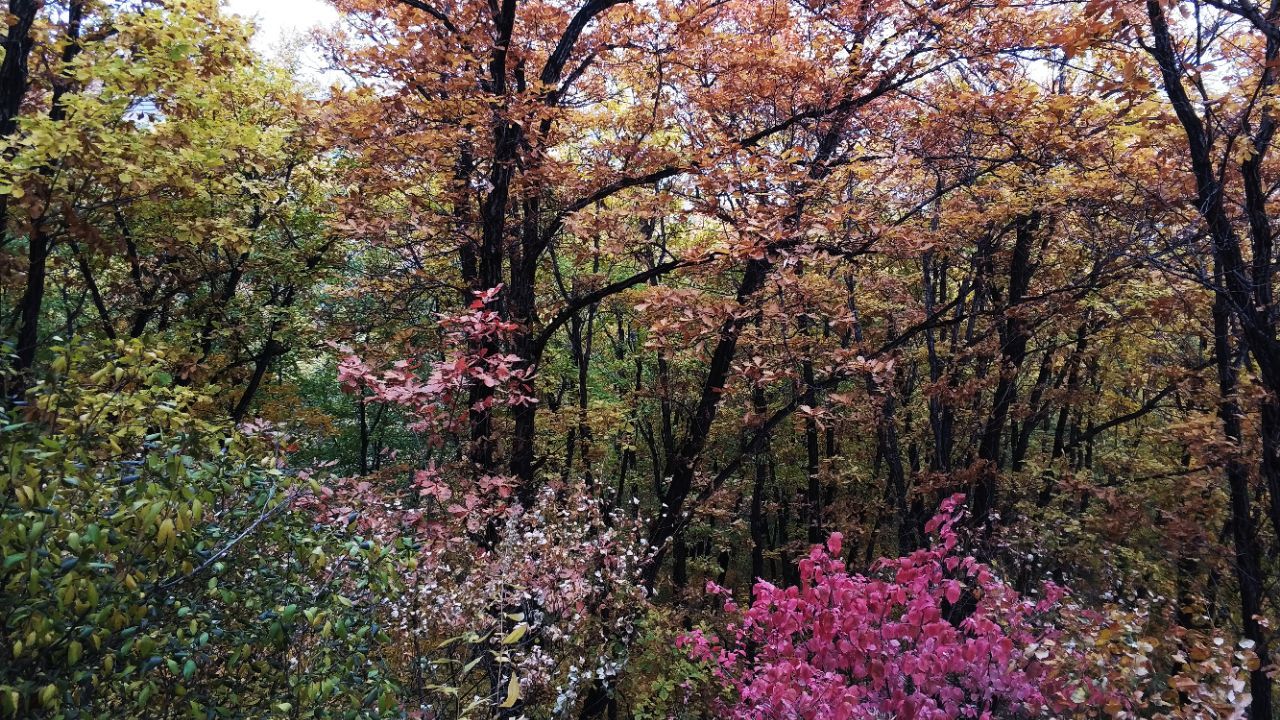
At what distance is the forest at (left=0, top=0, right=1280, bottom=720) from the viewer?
241cm

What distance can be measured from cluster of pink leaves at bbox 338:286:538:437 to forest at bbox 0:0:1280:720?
0.03 meters

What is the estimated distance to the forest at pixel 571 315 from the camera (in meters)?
2.41

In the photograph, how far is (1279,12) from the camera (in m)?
3.01

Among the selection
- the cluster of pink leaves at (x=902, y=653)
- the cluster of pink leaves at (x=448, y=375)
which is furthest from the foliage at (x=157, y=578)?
the cluster of pink leaves at (x=902, y=653)

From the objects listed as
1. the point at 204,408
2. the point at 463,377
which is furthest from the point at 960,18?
the point at 204,408

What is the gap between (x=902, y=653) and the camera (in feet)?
15.1

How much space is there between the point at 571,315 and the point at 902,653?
4.37 meters

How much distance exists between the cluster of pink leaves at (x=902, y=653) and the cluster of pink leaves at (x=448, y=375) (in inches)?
107

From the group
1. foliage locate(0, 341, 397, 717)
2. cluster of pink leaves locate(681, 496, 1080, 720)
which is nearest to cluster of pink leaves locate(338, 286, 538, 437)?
foliage locate(0, 341, 397, 717)

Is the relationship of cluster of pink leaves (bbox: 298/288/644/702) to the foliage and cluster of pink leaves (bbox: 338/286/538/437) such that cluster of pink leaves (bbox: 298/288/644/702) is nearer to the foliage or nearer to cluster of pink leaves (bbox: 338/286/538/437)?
cluster of pink leaves (bbox: 338/286/538/437)

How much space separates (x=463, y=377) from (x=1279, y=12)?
484cm

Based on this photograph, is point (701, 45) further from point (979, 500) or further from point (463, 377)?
point (979, 500)

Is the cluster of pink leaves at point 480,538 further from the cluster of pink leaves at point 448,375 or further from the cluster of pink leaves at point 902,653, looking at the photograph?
the cluster of pink leaves at point 902,653

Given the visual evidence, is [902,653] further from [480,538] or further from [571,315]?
[571,315]
